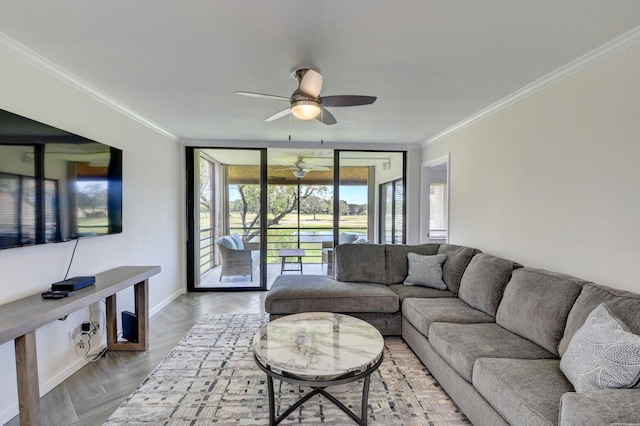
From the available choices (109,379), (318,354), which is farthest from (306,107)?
(109,379)

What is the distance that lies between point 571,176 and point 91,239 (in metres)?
4.06

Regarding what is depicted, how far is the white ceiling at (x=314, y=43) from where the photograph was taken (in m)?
1.70

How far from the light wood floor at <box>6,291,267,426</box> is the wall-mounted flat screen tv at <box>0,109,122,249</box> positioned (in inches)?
45.0

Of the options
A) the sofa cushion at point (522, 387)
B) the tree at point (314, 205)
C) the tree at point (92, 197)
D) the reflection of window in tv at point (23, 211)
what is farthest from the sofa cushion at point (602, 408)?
the tree at point (314, 205)

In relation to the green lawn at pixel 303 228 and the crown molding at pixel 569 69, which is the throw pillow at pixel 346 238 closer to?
the green lawn at pixel 303 228

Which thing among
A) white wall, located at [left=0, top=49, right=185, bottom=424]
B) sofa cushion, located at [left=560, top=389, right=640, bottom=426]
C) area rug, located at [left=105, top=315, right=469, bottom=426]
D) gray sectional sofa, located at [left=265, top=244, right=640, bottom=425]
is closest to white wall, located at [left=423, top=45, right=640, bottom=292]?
gray sectional sofa, located at [left=265, top=244, right=640, bottom=425]

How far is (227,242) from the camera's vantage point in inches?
204

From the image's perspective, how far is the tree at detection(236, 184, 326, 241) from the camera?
17.1 ft

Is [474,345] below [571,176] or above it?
below

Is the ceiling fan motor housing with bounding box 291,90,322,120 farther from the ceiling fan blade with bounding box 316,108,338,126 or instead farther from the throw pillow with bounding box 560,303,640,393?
the throw pillow with bounding box 560,303,640,393

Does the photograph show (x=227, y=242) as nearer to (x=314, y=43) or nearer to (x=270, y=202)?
(x=270, y=202)

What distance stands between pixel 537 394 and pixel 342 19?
220 centimetres

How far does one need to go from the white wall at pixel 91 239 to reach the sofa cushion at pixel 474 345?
2934 millimetres

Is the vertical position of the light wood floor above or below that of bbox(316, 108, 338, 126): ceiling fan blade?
below
